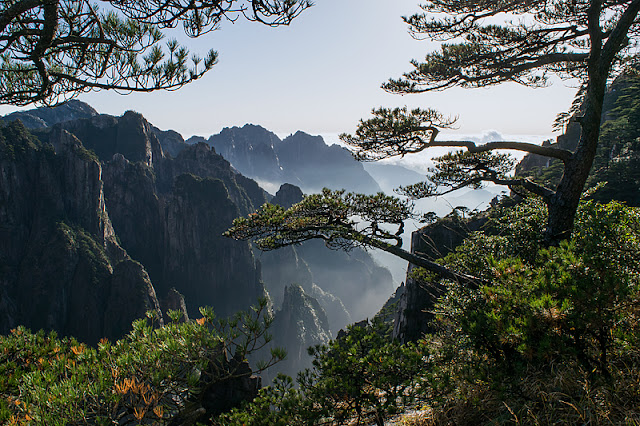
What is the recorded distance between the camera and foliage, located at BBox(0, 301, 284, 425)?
9.02 feet

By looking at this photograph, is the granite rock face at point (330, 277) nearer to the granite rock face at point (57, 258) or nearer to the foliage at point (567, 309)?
the granite rock face at point (57, 258)

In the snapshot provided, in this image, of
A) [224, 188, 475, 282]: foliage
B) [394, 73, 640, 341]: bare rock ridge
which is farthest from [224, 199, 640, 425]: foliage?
[394, 73, 640, 341]: bare rock ridge

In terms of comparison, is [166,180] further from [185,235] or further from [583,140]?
[583,140]

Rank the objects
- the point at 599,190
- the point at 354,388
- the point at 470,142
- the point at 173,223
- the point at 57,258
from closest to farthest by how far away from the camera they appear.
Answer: the point at 354,388 < the point at 470,142 < the point at 599,190 < the point at 57,258 < the point at 173,223

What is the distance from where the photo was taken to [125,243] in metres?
87.8

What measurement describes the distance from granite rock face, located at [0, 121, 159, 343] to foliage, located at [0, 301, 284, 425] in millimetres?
62990

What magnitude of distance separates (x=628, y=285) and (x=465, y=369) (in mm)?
1696

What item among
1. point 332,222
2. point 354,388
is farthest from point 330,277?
point 354,388

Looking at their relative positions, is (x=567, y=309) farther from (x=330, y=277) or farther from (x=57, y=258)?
(x=330, y=277)

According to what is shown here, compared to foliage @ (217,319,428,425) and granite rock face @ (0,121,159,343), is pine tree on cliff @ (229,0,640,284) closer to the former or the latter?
foliage @ (217,319,428,425)

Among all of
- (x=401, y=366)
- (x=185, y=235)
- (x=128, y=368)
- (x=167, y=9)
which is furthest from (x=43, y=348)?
(x=185, y=235)

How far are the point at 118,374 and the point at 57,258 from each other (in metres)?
73.1

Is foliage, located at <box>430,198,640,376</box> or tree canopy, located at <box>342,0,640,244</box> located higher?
tree canopy, located at <box>342,0,640,244</box>

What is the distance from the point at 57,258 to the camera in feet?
191
